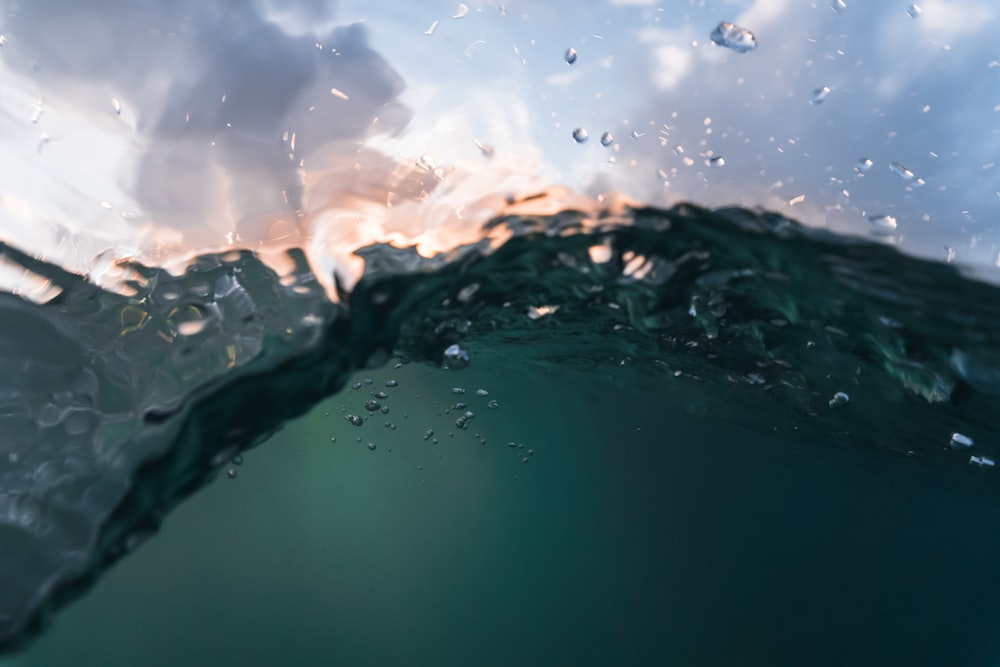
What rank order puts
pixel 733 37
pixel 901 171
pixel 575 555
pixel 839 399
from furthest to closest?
pixel 575 555
pixel 839 399
pixel 901 171
pixel 733 37

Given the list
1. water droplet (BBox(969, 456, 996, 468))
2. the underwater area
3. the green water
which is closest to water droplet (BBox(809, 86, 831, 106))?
the underwater area

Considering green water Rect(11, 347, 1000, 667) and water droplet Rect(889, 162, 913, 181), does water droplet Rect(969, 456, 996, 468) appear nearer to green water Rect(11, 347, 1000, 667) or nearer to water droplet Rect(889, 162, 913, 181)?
green water Rect(11, 347, 1000, 667)

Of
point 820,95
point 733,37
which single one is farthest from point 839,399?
point 733,37

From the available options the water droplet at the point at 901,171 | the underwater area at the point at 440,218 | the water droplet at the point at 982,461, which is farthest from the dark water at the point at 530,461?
the water droplet at the point at 901,171

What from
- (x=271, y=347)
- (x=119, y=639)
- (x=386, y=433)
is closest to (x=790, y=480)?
(x=386, y=433)

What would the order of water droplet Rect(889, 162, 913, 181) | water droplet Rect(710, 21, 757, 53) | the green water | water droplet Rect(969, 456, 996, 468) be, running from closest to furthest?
water droplet Rect(710, 21, 757, 53) < water droplet Rect(889, 162, 913, 181) < water droplet Rect(969, 456, 996, 468) < the green water

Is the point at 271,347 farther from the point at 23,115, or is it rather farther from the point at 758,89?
the point at 758,89

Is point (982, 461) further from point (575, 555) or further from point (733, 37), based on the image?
point (575, 555)
